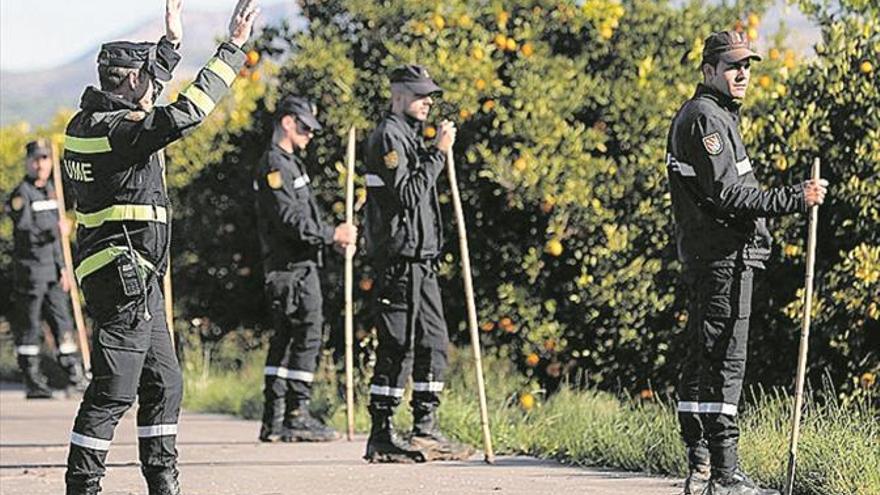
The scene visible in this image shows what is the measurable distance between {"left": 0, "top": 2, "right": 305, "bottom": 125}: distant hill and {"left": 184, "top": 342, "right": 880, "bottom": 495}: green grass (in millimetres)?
2846

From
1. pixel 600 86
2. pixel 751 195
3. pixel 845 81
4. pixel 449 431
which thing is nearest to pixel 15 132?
pixel 600 86

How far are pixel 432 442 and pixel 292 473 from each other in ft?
2.99

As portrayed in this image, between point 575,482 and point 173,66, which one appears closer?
point 173,66

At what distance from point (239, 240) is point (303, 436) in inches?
150

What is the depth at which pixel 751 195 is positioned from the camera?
8070 millimetres

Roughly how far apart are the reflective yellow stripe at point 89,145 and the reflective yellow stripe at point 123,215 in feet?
0.91

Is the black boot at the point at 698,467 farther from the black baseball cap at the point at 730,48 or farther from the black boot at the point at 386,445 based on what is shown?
the black boot at the point at 386,445

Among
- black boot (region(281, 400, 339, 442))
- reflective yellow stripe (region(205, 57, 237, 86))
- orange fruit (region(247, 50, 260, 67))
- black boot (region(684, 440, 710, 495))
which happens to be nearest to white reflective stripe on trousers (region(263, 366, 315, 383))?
black boot (region(281, 400, 339, 442))

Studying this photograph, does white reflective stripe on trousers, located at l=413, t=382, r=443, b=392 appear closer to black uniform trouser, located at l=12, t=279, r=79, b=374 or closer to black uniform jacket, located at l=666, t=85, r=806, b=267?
black uniform jacket, located at l=666, t=85, r=806, b=267

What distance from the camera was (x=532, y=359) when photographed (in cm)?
1283

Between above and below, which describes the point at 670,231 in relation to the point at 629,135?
below

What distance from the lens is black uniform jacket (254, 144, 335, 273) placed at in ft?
38.3

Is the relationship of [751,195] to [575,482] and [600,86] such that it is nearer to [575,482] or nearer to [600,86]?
[575,482]

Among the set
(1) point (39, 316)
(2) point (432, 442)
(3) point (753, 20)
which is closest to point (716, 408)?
(2) point (432, 442)
